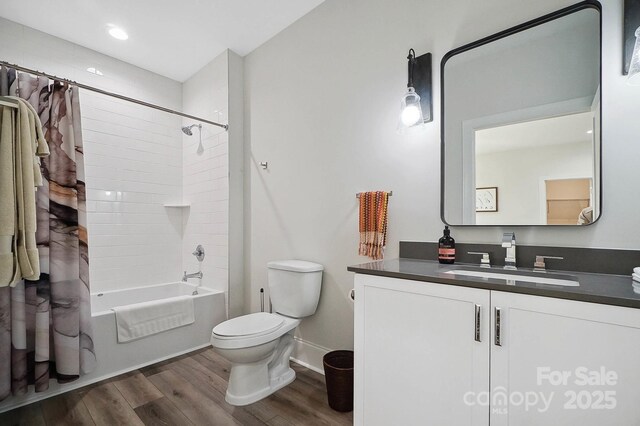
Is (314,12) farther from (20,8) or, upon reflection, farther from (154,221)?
(154,221)

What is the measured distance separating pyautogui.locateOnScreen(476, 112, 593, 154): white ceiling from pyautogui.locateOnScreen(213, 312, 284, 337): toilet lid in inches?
62.3

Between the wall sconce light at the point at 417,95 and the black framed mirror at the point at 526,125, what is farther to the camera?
the wall sconce light at the point at 417,95

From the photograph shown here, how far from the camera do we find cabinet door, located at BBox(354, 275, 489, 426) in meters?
1.09

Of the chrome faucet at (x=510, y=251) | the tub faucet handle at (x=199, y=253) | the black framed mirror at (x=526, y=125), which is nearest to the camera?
the black framed mirror at (x=526, y=125)

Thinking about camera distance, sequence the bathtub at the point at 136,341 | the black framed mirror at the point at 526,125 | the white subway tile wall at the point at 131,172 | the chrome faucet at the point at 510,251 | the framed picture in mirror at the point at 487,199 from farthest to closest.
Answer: the white subway tile wall at the point at 131,172 < the bathtub at the point at 136,341 < the framed picture in mirror at the point at 487,199 < the chrome faucet at the point at 510,251 < the black framed mirror at the point at 526,125

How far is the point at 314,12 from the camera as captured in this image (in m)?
2.35

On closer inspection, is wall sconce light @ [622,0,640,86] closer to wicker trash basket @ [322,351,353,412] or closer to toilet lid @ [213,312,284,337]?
wicker trash basket @ [322,351,353,412]

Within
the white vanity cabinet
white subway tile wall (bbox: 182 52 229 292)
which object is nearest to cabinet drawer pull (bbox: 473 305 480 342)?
the white vanity cabinet

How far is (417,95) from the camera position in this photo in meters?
1.70

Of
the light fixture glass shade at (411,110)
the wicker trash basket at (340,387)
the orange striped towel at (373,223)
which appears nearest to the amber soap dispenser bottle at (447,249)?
the orange striped towel at (373,223)

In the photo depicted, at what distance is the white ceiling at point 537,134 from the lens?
4.39 ft

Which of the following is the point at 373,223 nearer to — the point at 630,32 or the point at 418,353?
the point at 418,353

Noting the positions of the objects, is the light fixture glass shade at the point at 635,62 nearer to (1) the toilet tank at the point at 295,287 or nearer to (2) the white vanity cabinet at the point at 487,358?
(2) the white vanity cabinet at the point at 487,358

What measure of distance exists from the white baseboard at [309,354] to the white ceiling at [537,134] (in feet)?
5.56
